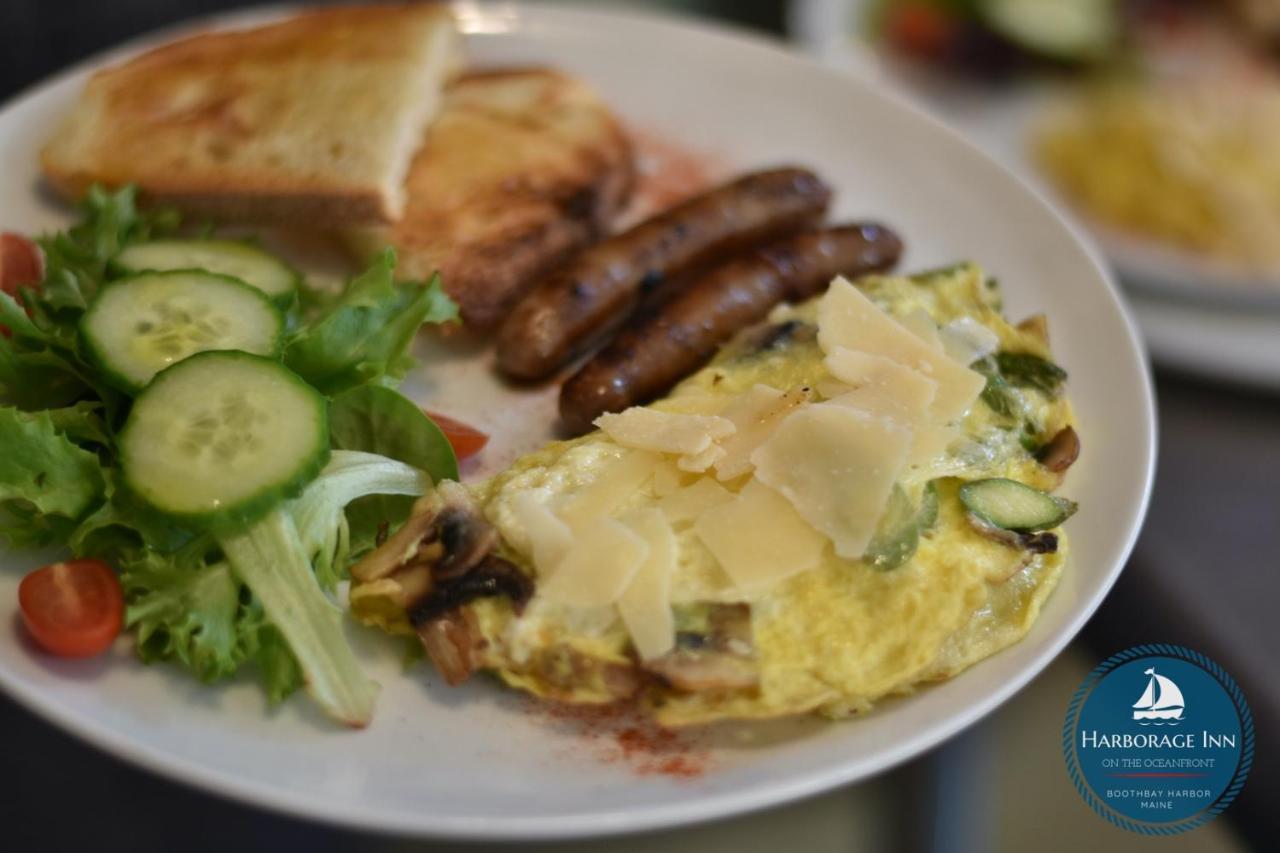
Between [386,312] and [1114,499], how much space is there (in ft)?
5.29

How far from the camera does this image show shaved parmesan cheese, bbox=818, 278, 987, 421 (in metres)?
2.11

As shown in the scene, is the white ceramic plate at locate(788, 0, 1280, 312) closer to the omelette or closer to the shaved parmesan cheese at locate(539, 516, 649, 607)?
the omelette

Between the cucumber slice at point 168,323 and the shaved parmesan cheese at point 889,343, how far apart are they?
112cm

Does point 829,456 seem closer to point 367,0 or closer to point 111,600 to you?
point 111,600

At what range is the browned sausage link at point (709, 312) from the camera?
2.42m

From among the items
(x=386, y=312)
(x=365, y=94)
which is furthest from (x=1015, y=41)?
(x=386, y=312)

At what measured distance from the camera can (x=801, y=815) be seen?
2.30 metres

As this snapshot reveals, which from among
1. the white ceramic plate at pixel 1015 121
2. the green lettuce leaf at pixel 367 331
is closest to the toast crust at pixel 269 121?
the green lettuce leaf at pixel 367 331

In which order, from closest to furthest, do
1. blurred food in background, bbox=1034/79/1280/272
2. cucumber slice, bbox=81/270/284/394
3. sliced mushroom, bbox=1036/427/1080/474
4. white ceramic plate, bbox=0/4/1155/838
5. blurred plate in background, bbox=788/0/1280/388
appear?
white ceramic plate, bbox=0/4/1155/838 < cucumber slice, bbox=81/270/284/394 < sliced mushroom, bbox=1036/427/1080/474 < blurred plate in background, bbox=788/0/1280/388 < blurred food in background, bbox=1034/79/1280/272

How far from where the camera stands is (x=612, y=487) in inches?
79.8

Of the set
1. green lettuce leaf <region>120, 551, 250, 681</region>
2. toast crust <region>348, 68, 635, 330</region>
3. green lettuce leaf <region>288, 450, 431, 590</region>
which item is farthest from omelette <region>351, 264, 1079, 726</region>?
toast crust <region>348, 68, 635, 330</region>

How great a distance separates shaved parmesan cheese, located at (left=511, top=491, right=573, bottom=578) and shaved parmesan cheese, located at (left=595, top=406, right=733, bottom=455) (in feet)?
0.78

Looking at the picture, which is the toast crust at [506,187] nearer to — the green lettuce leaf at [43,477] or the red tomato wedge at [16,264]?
the red tomato wedge at [16,264]

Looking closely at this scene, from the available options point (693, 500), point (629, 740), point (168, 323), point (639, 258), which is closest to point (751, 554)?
point (693, 500)
